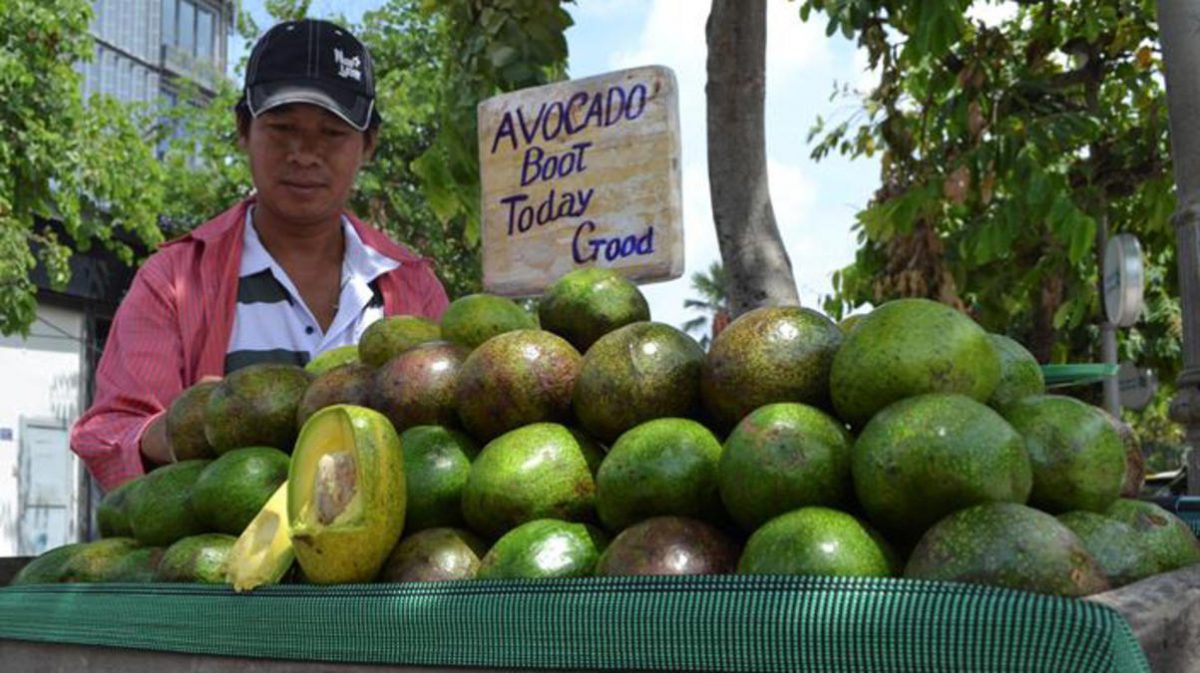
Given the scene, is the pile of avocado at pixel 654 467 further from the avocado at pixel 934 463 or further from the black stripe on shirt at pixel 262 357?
the black stripe on shirt at pixel 262 357

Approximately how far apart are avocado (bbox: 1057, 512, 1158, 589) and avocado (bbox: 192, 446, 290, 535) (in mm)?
1137

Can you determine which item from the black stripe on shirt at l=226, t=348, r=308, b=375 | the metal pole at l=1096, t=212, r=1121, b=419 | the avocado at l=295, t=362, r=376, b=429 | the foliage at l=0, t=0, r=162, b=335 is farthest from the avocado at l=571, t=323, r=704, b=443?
the foliage at l=0, t=0, r=162, b=335

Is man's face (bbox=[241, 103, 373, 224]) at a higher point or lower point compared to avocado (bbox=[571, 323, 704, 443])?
higher

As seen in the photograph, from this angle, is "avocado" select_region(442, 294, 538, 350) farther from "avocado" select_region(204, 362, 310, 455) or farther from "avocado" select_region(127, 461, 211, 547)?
"avocado" select_region(127, 461, 211, 547)

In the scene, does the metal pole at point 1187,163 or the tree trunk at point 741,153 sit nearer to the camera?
the tree trunk at point 741,153

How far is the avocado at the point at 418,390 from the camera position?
6.26 ft

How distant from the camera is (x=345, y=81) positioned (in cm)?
265

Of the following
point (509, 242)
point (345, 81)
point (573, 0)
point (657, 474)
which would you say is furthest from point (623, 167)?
point (657, 474)

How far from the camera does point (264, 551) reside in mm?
1651

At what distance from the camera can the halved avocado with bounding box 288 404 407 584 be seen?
5.17 feet

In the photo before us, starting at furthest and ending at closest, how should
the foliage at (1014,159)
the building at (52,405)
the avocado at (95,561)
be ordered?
the building at (52,405) → the foliage at (1014,159) → the avocado at (95,561)

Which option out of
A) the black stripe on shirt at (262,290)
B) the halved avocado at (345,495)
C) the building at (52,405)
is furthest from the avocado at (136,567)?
the building at (52,405)

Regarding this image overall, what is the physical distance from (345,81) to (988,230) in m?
4.16

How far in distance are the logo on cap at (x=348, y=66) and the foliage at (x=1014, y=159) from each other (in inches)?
118
